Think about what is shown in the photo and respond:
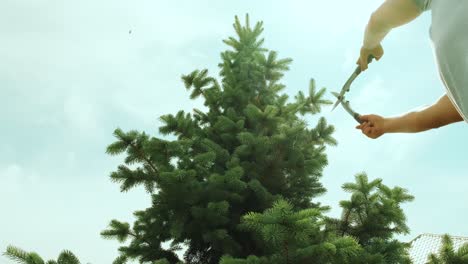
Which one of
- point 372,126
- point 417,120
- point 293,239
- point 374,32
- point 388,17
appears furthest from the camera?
point 293,239

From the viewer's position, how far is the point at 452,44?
0.89 meters

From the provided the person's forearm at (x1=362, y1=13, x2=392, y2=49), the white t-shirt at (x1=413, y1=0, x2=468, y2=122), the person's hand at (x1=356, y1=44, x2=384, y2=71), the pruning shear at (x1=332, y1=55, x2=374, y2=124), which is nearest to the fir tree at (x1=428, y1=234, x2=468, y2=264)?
the pruning shear at (x1=332, y1=55, x2=374, y2=124)

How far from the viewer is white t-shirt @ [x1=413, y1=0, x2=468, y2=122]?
2.83 ft

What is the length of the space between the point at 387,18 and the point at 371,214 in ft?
14.0

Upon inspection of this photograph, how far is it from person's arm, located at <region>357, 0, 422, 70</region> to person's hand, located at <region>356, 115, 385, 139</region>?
1.06 ft

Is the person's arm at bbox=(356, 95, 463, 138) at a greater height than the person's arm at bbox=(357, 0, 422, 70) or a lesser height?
lesser

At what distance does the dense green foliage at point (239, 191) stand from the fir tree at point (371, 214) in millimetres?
12

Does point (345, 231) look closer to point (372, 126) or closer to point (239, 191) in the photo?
point (239, 191)

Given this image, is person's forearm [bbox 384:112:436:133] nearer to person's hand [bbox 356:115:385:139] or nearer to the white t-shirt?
person's hand [bbox 356:115:385:139]

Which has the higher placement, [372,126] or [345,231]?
[345,231]

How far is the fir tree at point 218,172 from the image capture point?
453cm

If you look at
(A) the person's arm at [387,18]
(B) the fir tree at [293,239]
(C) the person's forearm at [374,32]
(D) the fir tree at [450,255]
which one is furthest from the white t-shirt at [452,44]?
(D) the fir tree at [450,255]

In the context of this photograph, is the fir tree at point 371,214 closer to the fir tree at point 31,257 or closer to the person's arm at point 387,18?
the fir tree at point 31,257

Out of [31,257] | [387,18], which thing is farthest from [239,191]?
[387,18]
